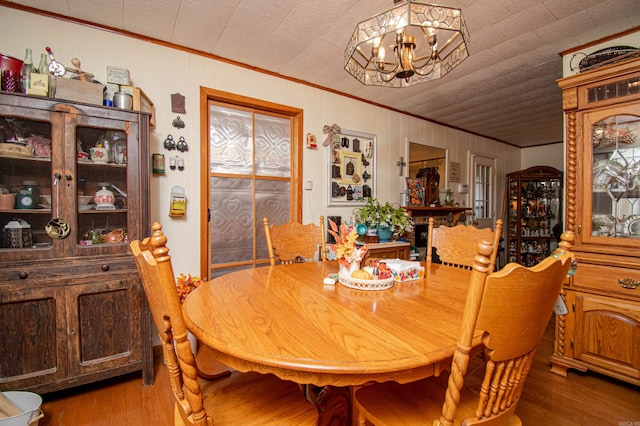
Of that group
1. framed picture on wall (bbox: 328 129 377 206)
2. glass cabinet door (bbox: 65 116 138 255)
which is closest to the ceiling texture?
framed picture on wall (bbox: 328 129 377 206)

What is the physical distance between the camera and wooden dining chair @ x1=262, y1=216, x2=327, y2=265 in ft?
6.95

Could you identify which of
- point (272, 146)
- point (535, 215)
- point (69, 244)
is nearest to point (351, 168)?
point (272, 146)

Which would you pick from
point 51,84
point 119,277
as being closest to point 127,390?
point 119,277

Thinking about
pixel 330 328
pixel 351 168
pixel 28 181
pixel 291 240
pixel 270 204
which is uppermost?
pixel 351 168

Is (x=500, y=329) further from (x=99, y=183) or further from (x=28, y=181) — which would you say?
(x=28, y=181)

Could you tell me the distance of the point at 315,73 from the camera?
287 centimetres

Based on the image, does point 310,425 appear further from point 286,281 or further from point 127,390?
point 127,390

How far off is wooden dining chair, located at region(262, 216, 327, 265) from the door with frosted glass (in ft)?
2.57

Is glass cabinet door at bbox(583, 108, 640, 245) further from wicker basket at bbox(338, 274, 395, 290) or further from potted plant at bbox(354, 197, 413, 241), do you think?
wicker basket at bbox(338, 274, 395, 290)

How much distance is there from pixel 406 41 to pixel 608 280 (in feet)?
6.71

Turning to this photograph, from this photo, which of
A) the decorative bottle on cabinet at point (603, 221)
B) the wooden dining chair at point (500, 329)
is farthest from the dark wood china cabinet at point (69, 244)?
the decorative bottle on cabinet at point (603, 221)

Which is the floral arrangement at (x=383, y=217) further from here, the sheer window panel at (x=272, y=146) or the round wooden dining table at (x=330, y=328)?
the round wooden dining table at (x=330, y=328)

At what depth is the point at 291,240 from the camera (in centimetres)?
216

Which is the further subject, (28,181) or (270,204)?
(270,204)
